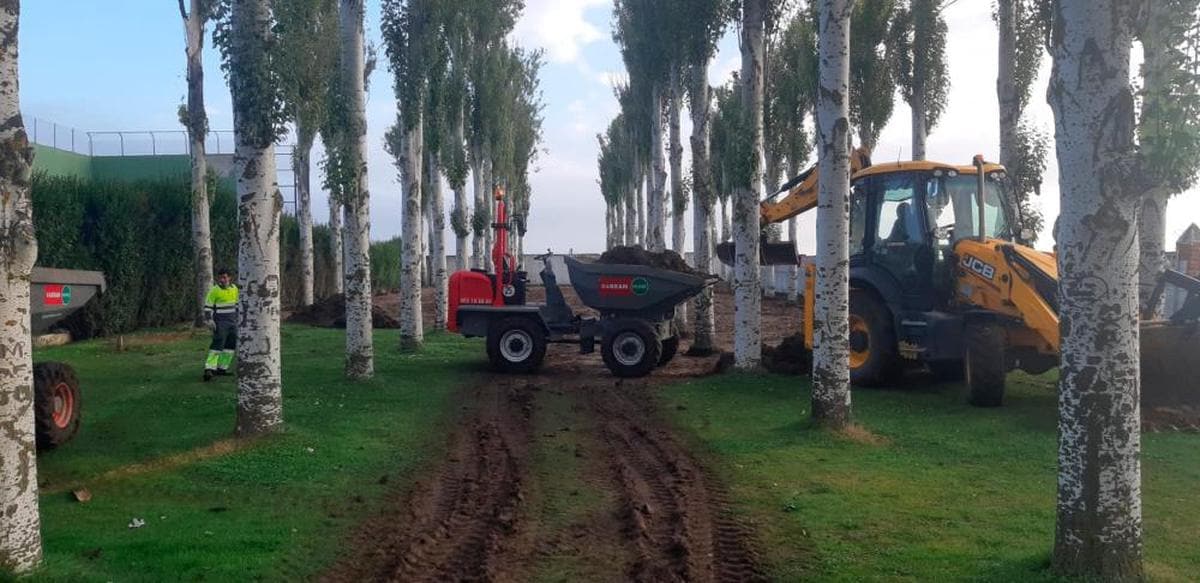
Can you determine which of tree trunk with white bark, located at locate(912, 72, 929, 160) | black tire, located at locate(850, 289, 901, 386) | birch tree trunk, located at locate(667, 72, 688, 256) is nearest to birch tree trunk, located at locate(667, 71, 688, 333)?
birch tree trunk, located at locate(667, 72, 688, 256)

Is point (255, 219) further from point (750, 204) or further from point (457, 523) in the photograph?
point (750, 204)

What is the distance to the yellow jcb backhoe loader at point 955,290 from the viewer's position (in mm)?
11422

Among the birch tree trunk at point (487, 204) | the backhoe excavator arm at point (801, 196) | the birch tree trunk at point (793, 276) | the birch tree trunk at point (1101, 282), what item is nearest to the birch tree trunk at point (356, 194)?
the backhoe excavator arm at point (801, 196)

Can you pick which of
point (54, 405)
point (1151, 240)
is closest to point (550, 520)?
point (54, 405)

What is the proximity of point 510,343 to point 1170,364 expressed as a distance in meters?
10.0

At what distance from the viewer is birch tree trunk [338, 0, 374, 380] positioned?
1441cm

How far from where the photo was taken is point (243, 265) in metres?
10.2

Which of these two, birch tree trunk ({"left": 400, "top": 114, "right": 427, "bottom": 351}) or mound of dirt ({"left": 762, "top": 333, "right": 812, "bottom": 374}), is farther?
birch tree trunk ({"left": 400, "top": 114, "right": 427, "bottom": 351})

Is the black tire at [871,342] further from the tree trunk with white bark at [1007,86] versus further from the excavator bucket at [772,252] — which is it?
the tree trunk with white bark at [1007,86]

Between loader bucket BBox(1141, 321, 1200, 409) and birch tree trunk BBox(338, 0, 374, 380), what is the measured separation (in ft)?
33.4

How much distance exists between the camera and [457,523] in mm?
7754

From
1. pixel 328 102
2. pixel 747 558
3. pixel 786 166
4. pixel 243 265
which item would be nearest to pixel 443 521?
pixel 747 558

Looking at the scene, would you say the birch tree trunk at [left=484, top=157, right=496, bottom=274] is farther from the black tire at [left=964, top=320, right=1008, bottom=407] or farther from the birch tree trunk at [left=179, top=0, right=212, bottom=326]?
the black tire at [left=964, top=320, right=1008, bottom=407]

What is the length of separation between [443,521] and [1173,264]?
21702 millimetres
